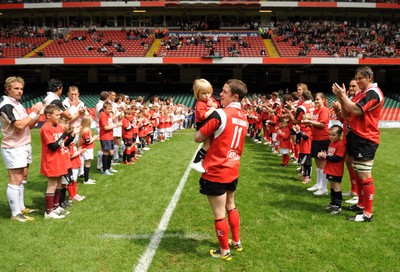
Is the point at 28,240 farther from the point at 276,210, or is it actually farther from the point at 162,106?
the point at 162,106

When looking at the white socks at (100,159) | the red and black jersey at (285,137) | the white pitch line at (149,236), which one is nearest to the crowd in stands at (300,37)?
the red and black jersey at (285,137)

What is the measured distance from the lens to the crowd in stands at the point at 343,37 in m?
31.7

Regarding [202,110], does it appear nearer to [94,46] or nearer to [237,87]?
[237,87]

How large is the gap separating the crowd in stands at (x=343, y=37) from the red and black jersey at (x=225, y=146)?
29135 millimetres

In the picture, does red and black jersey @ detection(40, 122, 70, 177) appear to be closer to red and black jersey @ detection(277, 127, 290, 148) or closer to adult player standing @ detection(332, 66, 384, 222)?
adult player standing @ detection(332, 66, 384, 222)

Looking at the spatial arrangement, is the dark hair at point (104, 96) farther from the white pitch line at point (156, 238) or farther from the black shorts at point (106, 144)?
the white pitch line at point (156, 238)

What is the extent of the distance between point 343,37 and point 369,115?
3375 cm

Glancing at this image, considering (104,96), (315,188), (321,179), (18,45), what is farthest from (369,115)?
(18,45)

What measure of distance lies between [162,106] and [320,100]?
11.5 metres

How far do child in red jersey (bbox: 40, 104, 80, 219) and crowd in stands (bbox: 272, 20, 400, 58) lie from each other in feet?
94.5

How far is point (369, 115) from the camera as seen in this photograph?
511 cm

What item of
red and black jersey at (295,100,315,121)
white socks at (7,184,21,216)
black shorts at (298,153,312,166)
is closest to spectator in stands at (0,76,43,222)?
white socks at (7,184,21,216)

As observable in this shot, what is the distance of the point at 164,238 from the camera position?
472 centimetres

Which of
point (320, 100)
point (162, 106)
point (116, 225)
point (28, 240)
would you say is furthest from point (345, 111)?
point (162, 106)
